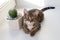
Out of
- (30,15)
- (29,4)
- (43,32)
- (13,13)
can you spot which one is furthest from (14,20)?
(29,4)

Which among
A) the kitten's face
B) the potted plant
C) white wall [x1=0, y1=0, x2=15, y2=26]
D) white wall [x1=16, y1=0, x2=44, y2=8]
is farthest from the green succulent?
white wall [x1=16, y1=0, x2=44, y2=8]

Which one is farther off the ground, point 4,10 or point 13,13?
point 13,13

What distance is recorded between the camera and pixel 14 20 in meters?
1.47

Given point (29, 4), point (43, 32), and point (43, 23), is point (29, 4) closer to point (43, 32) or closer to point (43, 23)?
point (43, 23)

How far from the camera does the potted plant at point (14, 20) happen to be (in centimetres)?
147

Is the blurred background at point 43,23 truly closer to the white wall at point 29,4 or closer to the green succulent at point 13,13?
the white wall at point 29,4

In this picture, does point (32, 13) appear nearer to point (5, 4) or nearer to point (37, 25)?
point (37, 25)

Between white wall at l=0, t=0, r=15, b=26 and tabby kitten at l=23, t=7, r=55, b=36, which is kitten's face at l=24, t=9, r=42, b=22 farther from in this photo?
white wall at l=0, t=0, r=15, b=26

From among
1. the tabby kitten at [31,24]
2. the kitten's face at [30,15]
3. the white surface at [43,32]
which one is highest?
the kitten's face at [30,15]

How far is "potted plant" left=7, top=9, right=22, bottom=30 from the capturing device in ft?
4.83

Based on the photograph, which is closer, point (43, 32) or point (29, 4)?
point (43, 32)

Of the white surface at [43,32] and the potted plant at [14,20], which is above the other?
the potted plant at [14,20]

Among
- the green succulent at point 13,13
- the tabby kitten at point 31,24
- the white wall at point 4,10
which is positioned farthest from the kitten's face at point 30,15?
the white wall at point 4,10

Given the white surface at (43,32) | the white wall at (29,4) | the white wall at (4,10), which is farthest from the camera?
the white wall at (29,4)
